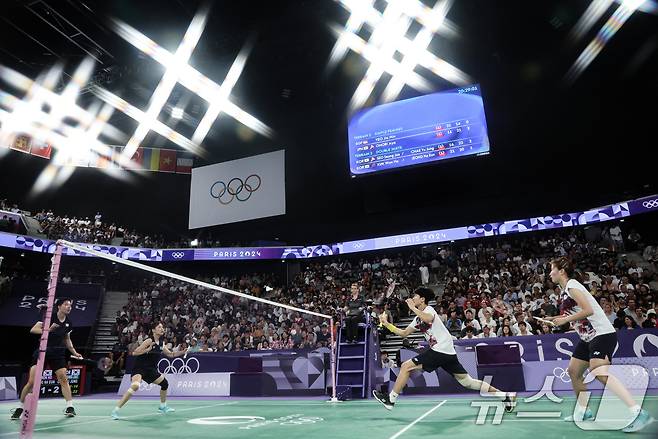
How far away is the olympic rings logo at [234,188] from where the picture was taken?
26.6 meters

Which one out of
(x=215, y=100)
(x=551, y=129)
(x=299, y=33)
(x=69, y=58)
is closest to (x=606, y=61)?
(x=551, y=129)

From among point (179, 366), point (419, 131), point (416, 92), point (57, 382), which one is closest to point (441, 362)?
point (179, 366)

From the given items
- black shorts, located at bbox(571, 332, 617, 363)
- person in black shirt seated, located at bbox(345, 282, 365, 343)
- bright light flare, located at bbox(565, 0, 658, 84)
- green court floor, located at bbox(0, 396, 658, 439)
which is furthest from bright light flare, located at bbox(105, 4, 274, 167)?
black shorts, located at bbox(571, 332, 617, 363)

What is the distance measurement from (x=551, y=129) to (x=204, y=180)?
20850 mm

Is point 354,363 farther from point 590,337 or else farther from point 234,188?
point 234,188

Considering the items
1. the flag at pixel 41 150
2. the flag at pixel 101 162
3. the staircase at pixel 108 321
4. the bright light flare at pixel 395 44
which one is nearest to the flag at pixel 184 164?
the flag at pixel 101 162

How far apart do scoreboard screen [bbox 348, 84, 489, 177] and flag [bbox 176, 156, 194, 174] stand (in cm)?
1410

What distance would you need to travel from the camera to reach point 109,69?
20641 millimetres

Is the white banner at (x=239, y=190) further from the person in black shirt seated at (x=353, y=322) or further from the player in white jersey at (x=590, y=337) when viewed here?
the player in white jersey at (x=590, y=337)

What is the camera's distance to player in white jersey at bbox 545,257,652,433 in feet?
15.5

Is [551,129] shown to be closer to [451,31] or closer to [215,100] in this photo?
[451,31]

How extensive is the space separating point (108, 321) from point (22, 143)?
42.2 feet

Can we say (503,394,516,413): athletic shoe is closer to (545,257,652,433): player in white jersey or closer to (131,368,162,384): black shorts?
(545,257,652,433): player in white jersey

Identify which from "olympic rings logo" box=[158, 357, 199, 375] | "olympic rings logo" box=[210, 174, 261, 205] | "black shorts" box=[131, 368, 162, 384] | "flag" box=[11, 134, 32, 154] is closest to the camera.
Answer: "black shorts" box=[131, 368, 162, 384]
